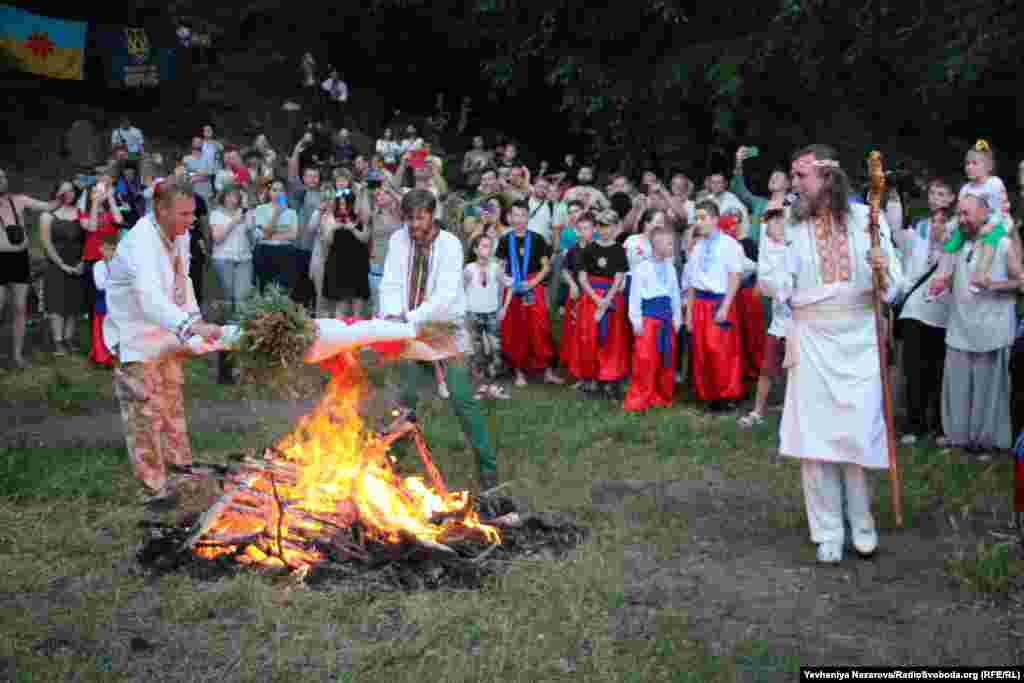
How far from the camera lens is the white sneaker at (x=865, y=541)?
6.97 meters

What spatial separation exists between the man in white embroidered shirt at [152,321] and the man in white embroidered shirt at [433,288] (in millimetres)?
1341

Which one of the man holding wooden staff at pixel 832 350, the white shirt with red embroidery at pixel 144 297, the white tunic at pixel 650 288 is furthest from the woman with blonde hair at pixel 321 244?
the man holding wooden staff at pixel 832 350

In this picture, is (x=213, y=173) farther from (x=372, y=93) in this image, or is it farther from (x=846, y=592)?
(x=846, y=592)

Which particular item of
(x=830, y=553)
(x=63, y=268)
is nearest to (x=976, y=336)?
(x=830, y=553)

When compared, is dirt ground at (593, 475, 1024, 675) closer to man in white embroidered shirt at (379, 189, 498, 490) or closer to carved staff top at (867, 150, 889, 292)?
man in white embroidered shirt at (379, 189, 498, 490)

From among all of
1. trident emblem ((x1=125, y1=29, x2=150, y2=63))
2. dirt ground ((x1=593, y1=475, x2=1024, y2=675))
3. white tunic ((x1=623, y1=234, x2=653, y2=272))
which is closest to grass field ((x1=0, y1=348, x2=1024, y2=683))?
dirt ground ((x1=593, y1=475, x2=1024, y2=675))

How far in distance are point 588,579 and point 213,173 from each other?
17.3 m

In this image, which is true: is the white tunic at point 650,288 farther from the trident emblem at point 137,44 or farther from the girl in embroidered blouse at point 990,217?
the trident emblem at point 137,44

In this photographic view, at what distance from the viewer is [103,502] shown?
821cm

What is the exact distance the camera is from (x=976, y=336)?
9.48 metres

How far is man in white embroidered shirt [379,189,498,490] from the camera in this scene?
25.8 ft

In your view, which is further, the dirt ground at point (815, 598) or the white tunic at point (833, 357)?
the white tunic at point (833, 357)

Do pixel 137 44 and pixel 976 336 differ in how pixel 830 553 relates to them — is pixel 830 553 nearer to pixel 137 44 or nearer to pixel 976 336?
pixel 976 336

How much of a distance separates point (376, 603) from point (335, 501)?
0.89m
